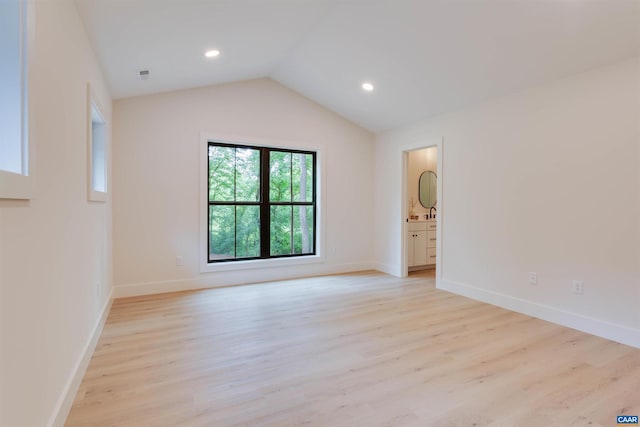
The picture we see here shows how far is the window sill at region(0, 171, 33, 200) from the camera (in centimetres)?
103

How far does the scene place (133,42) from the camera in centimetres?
268

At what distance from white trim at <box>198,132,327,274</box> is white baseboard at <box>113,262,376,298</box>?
3.4 inches

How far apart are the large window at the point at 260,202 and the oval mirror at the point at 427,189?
202 cm

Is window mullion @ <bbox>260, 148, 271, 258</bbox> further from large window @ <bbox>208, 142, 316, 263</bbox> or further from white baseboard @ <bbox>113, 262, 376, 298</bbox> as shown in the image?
white baseboard @ <bbox>113, 262, 376, 298</bbox>

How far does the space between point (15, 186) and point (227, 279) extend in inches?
138

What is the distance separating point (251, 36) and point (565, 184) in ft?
10.8

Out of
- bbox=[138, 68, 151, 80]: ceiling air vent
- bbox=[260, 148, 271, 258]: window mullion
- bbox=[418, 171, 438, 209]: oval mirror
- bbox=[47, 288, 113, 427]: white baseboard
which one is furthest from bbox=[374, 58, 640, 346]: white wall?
bbox=[47, 288, 113, 427]: white baseboard

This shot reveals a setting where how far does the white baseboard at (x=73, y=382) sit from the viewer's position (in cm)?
158

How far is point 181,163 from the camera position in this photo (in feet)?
13.8

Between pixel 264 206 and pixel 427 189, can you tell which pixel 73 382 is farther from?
pixel 427 189

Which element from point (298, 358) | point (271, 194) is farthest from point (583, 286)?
point (271, 194)

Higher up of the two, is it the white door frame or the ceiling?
the ceiling

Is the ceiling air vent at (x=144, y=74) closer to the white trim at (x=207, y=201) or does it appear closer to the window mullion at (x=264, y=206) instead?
the white trim at (x=207, y=201)

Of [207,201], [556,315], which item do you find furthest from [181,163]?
[556,315]
